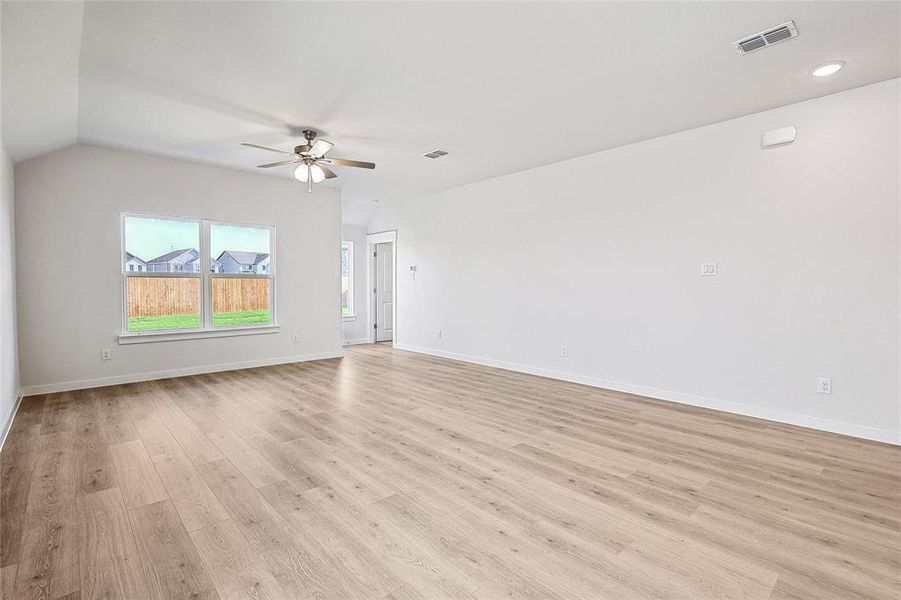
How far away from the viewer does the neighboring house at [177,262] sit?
5156 millimetres

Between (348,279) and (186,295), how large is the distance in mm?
3292

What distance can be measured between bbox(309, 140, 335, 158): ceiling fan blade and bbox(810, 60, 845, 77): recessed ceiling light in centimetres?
397

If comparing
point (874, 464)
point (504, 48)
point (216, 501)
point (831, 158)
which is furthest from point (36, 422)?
point (831, 158)

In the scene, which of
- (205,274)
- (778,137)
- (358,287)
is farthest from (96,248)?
(778,137)

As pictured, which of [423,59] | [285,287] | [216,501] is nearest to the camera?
[216,501]

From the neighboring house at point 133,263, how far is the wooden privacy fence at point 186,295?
116 mm

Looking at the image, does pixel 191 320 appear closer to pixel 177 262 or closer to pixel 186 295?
pixel 186 295

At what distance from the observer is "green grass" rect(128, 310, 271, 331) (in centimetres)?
502

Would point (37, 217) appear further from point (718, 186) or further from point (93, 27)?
point (718, 186)

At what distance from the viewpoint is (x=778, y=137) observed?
141 inches

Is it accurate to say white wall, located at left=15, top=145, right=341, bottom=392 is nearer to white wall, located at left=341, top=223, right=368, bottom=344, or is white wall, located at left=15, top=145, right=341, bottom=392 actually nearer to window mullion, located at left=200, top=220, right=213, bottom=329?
window mullion, located at left=200, top=220, right=213, bottom=329

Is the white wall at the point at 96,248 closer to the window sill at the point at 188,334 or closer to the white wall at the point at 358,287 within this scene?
the window sill at the point at 188,334

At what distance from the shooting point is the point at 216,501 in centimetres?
225

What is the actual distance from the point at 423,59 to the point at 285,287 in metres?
4.37
